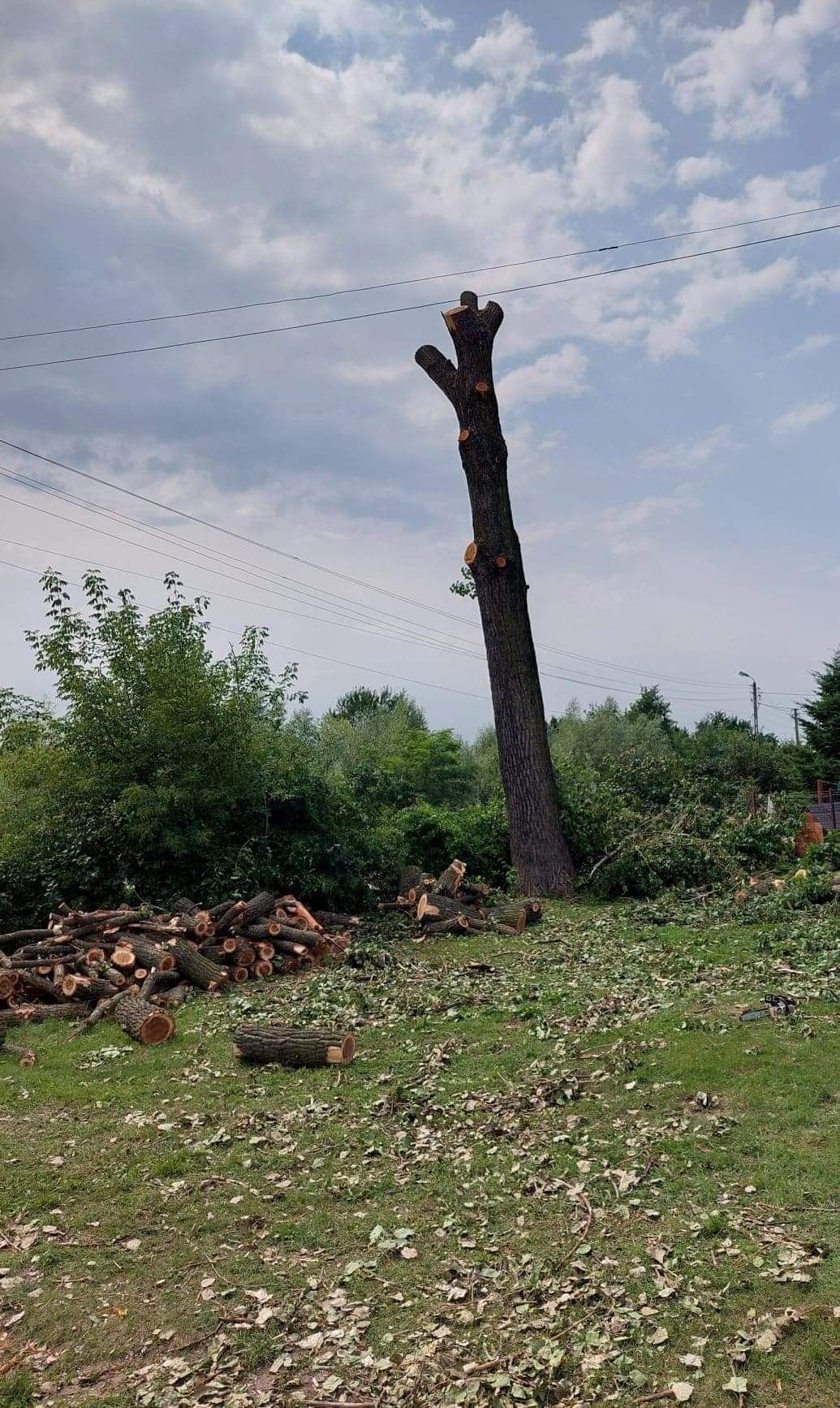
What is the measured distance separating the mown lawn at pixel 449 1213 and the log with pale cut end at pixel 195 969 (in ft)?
5.16

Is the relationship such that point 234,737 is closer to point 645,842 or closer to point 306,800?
point 306,800

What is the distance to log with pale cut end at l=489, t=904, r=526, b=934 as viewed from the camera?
32.9 ft

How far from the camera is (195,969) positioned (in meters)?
8.25

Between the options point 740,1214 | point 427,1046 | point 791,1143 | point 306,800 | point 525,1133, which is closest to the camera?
point 740,1214

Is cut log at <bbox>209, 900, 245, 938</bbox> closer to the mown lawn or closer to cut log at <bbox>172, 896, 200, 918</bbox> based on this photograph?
cut log at <bbox>172, 896, 200, 918</bbox>

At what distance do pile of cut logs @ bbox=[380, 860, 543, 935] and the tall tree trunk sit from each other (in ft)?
3.18

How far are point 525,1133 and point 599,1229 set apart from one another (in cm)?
98

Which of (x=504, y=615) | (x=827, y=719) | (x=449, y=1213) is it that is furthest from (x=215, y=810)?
(x=827, y=719)

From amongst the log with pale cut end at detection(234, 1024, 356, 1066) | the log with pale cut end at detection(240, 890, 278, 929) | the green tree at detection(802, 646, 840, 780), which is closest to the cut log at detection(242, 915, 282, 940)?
the log with pale cut end at detection(240, 890, 278, 929)

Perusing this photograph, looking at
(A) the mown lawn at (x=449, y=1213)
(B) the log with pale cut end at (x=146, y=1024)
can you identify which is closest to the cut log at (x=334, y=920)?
(B) the log with pale cut end at (x=146, y=1024)

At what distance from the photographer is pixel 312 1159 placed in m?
4.59

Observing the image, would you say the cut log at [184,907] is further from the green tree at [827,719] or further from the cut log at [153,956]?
the green tree at [827,719]

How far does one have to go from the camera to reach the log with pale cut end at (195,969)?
8242 millimetres

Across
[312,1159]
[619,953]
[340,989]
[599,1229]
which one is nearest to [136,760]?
[340,989]
